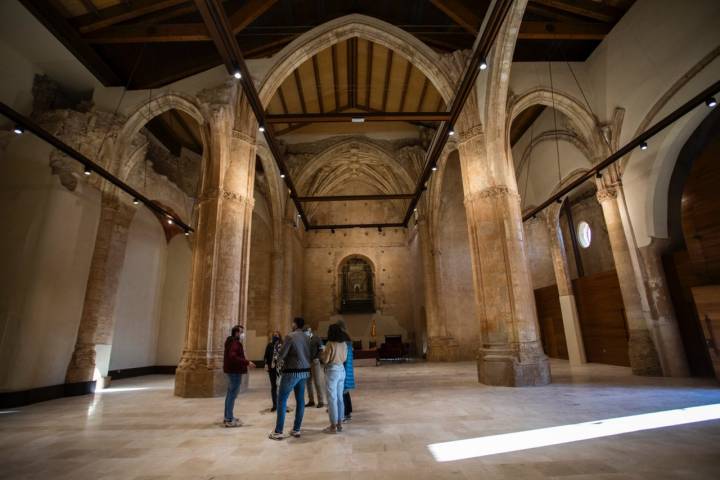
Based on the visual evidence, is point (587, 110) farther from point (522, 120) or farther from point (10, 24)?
point (10, 24)

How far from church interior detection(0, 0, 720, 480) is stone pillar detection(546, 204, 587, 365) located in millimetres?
117

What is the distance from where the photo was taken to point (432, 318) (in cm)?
1435

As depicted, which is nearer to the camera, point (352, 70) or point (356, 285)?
point (352, 70)

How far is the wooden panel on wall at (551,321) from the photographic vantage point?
43.3ft

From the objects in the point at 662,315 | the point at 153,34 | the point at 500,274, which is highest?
the point at 153,34

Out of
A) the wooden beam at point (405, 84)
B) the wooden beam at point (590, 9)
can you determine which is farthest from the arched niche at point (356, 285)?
the wooden beam at point (590, 9)

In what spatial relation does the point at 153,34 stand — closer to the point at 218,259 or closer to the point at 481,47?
the point at 218,259

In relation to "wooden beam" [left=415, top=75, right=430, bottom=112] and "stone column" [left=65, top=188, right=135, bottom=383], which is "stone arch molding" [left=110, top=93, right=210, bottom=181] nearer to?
"stone column" [left=65, top=188, right=135, bottom=383]

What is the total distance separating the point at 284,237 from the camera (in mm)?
15789

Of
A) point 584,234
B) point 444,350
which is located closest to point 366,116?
point 444,350

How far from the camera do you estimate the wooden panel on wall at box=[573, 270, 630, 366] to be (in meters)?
10.4

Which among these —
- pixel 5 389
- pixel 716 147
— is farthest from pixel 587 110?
pixel 5 389

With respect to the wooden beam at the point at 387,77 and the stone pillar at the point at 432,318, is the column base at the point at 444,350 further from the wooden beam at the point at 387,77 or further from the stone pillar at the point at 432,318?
the wooden beam at the point at 387,77

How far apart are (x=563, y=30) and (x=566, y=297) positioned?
348 inches
